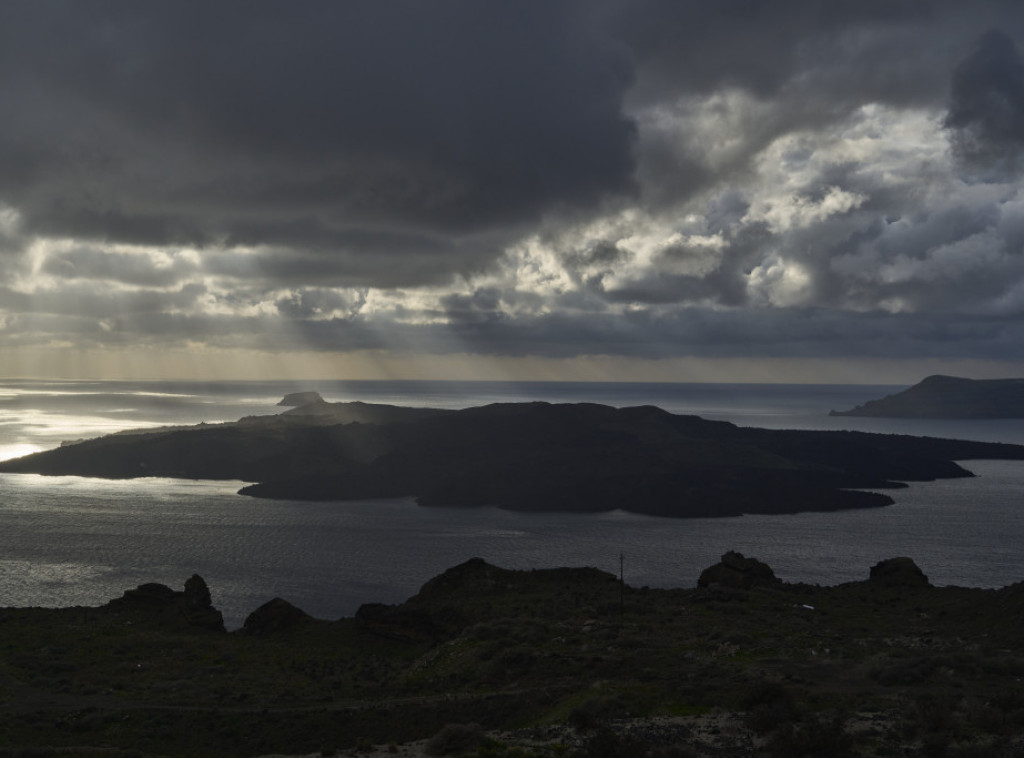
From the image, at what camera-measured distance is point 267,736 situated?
144ft

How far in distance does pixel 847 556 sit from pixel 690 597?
10024cm

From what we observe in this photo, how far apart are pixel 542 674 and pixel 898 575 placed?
2039 inches

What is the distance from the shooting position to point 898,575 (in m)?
84.2

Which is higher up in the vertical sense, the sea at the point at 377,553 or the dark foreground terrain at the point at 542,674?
the dark foreground terrain at the point at 542,674

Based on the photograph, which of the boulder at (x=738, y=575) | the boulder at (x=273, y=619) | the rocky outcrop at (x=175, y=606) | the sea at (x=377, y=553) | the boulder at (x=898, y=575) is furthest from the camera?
the sea at (x=377, y=553)

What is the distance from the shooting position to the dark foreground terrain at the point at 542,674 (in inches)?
1399

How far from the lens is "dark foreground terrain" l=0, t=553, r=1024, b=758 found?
35.5 m

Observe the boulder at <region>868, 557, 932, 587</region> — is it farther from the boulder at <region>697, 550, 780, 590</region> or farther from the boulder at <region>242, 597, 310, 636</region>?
the boulder at <region>242, 597, 310, 636</region>

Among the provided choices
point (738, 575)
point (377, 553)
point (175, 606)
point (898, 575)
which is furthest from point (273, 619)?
point (377, 553)

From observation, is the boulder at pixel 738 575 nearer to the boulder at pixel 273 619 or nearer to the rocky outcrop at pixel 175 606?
the boulder at pixel 273 619

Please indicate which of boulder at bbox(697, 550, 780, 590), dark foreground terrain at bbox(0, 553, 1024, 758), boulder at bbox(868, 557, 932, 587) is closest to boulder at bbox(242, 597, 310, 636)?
dark foreground terrain at bbox(0, 553, 1024, 758)

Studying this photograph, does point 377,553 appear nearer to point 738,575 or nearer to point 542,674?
point 738,575

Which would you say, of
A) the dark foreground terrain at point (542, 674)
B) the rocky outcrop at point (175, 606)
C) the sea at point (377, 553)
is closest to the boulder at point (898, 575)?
the dark foreground terrain at point (542, 674)

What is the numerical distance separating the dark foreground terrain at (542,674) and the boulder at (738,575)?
1.09 ft
